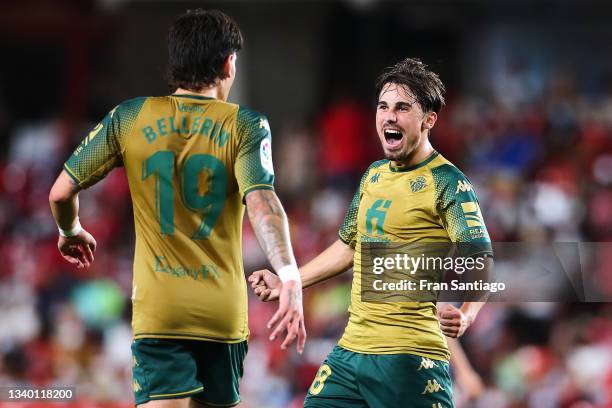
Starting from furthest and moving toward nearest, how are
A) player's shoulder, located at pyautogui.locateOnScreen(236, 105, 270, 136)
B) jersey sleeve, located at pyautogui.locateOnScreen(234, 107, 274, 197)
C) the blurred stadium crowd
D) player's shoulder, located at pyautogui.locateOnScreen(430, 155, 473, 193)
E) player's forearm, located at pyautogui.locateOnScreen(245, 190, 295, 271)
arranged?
the blurred stadium crowd < player's shoulder, located at pyautogui.locateOnScreen(430, 155, 473, 193) < player's shoulder, located at pyautogui.locateOnScreen(236, 105, 270, 136) < jersey sleeve, located at pyautogui.locateOnScreen(234, 107, 274, 197) < player's forearm, located at pyautogui.locateOnScreen(245, 190, 295, 271)

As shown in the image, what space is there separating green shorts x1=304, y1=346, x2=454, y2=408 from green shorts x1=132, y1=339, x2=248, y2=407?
0.53 m

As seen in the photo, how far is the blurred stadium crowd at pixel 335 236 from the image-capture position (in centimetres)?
955

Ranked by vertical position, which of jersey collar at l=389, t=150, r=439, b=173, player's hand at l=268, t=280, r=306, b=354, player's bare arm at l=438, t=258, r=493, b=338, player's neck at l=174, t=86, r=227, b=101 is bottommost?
player's bare arm at l=438, t=258, r=493, b=338

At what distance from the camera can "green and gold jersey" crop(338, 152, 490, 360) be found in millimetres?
5004

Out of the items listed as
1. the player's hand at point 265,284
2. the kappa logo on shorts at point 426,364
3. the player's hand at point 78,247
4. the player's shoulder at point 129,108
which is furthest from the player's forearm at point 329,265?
the player's shoulder at point 129,108

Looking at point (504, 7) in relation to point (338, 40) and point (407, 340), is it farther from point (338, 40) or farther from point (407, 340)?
point (407, 340)

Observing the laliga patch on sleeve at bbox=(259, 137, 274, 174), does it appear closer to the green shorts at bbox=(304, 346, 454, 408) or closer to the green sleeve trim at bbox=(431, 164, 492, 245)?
the green sleeve trim at bbox=(431, 164, 492, 245)

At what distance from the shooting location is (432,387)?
16.6 feet

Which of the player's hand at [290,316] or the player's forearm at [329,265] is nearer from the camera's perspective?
the player's hand at [290,316]

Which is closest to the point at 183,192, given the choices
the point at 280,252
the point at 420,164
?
the point at 280,252

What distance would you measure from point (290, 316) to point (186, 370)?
0.74 m

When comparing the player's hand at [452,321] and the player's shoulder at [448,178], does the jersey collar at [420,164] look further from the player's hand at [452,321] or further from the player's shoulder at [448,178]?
the player's hand at [452,321]

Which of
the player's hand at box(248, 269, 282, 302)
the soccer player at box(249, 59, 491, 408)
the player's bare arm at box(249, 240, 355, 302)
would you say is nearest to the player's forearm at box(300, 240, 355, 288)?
the player's bare arm at box(249, 240, 355, 302)

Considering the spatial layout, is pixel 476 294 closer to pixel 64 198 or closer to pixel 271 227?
pixel 271 227
